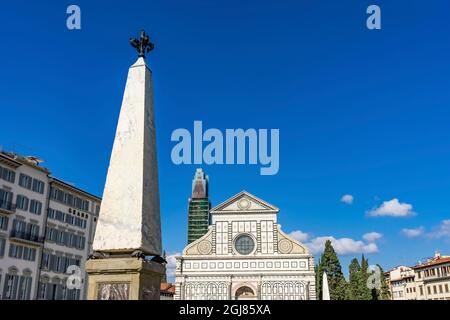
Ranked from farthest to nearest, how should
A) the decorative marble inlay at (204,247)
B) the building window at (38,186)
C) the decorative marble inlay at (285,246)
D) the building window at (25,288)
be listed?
1. the decorative marble inlay at (204,247)
2. the decorative marble inlay at (285,246)
3. the building window at (38,186)
4. the building window at (25,288)

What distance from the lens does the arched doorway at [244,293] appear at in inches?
1896

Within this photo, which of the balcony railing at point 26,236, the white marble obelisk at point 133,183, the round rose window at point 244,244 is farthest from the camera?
the round rose window at point 244,244

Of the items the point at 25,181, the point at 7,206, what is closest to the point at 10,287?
the point at 7,206

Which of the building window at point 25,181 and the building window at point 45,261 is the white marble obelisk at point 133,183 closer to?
the building window at point 25,181

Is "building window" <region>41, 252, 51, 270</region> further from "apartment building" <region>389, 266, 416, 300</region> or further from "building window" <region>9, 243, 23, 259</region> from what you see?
"apartment building" <region>389, 266, 416, 300</region>

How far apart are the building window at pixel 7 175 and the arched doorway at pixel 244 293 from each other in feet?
94.7

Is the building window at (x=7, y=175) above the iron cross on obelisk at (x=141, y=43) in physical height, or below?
above

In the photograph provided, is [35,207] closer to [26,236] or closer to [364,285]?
[26,236]

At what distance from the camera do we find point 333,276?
5022 cm

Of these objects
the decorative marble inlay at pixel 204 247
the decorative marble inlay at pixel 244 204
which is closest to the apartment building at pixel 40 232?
the decorative marble inlay at pixel 204 247

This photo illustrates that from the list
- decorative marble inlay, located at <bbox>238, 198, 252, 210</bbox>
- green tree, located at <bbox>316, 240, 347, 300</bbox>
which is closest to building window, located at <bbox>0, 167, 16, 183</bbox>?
decorative marble inlay, located at <bbox>238, 198, 252, 210</bbox>

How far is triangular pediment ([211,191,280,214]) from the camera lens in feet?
172
